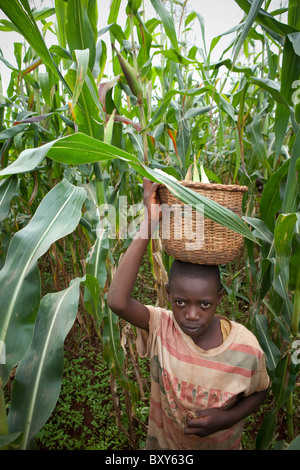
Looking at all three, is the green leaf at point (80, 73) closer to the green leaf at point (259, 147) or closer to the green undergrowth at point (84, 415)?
the green leaf at point (259, 147)

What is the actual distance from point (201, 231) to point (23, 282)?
45 centimetres

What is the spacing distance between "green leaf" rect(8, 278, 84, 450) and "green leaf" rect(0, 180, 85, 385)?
9 centimetres

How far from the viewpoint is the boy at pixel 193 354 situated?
92cm

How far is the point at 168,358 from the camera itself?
1018 mm

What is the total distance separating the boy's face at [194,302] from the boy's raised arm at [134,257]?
140 mm

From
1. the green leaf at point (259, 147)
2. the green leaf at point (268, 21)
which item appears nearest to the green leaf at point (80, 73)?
the green leaf at point (268, 21)

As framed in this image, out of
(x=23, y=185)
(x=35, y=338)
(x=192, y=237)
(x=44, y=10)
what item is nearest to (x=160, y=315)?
(x=192, y=237)

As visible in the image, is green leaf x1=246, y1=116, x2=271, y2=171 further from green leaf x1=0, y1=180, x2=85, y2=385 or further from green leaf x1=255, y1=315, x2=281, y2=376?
green leaf x1=0, y1=180, x2=85, y2=385

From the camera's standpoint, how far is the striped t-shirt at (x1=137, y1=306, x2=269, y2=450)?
37.8 inches

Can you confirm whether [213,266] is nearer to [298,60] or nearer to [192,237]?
[192,237]

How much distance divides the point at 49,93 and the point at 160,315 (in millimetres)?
1200

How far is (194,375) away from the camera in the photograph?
968mm

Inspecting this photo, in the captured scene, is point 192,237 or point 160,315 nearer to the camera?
point 192,237

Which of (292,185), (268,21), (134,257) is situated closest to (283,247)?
(292,185)
